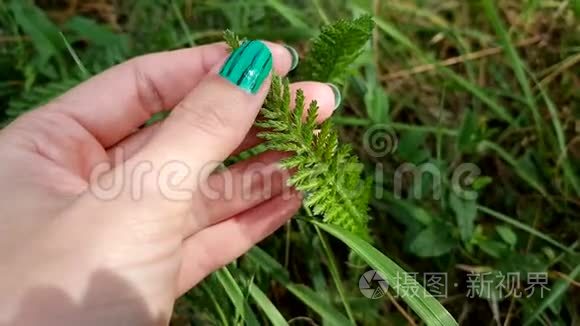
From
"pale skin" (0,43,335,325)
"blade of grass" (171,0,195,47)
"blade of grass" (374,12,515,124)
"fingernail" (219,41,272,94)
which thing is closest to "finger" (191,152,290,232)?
"pale skin" (0,43,335,325)

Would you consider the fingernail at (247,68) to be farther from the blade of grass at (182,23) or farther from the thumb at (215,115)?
the blade of grass at (182,23)

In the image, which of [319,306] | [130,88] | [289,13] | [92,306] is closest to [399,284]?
[319,306]

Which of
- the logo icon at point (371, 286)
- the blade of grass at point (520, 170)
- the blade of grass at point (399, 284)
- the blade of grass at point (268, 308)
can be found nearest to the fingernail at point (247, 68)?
the blade of grass at point (399, 284)

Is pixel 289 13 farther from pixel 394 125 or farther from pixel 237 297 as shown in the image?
pixel 237 297

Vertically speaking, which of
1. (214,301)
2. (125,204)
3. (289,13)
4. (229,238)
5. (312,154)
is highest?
(289,13)

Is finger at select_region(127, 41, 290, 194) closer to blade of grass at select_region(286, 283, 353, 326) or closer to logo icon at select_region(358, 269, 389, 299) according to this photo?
blade of grass at select_region(286, 283, 353, 326)
